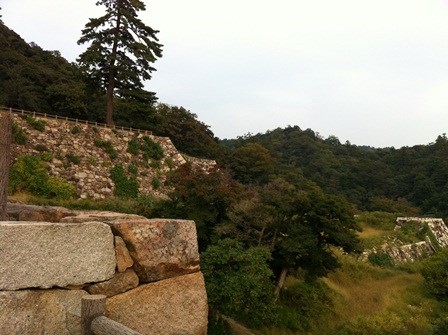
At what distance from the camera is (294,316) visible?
35.7 ft

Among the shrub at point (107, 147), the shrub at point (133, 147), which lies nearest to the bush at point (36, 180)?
the shrub at point (107, 147)

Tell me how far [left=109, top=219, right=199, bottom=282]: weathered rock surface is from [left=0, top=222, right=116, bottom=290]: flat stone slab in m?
0.15

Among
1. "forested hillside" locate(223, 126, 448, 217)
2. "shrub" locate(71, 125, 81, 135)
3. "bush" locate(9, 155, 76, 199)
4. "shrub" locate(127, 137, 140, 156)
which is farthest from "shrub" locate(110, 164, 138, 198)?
"forested hillside" locate(223, 126, 448, 217)

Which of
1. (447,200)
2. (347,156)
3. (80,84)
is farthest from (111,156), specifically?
(347,156)

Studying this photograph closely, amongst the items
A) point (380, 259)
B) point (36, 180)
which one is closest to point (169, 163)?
point (36, 180)

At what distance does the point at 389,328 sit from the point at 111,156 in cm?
1273

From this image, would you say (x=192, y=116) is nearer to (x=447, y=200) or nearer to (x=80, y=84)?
(x=80, y=84)

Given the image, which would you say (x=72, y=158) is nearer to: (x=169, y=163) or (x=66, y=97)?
(x=169, y=163)

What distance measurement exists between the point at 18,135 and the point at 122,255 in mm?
13731

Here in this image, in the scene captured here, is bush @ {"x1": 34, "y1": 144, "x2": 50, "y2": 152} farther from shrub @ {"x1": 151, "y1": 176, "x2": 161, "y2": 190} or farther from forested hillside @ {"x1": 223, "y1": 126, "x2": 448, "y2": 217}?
forested hillside @ {"x1": 223, "y1": 126, "x2": 448, "y2": 217}

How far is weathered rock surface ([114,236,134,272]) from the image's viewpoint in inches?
110

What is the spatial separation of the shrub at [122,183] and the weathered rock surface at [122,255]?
1362 cm

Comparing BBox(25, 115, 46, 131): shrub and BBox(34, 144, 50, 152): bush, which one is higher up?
BBox(25, 115, 46, 131): shrub

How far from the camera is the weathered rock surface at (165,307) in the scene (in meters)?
2.75
